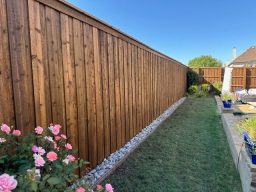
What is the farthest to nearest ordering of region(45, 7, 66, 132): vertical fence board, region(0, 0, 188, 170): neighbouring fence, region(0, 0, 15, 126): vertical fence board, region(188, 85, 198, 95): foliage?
1. region(188, 85, 198, 95): foliage
2. region(45, 7, 66, 132): vertical fence board
3. region(0, 0, 188, 170): neighbouring fence
4. region(0, 0, 15, 126): vertical fence board

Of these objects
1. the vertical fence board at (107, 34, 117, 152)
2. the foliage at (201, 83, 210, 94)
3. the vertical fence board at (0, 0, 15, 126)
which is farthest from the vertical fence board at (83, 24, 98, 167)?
the foliage at (201, 83, 210, 94)

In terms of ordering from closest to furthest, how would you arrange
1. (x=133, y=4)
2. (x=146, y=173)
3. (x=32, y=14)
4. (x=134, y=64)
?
(x=32, y=14), (x=146, y=173), (x=134, y=64), (x=133, y=4)

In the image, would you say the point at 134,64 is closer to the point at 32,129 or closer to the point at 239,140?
the point at 239,140

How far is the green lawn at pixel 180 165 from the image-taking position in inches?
110

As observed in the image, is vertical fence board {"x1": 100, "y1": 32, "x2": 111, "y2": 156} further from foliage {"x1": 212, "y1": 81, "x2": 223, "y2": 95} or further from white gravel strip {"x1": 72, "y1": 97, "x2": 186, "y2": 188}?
foliage {"x1": 212, "y1": 81, "x2": 223, "y2": 95}

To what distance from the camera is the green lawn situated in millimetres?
2807

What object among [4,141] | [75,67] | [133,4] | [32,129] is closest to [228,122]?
[75,67]

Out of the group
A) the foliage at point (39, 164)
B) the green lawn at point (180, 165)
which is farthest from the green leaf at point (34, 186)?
the green lawn at point (180, 165)

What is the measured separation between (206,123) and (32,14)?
5705mm

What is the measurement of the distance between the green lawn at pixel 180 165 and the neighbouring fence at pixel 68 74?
0.52 meters

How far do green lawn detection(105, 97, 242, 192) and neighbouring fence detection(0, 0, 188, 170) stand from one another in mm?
516

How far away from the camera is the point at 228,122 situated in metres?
5.30

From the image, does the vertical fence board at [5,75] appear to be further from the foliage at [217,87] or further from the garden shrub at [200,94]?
the foliage at [217,87]

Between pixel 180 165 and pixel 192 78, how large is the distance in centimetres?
1337
